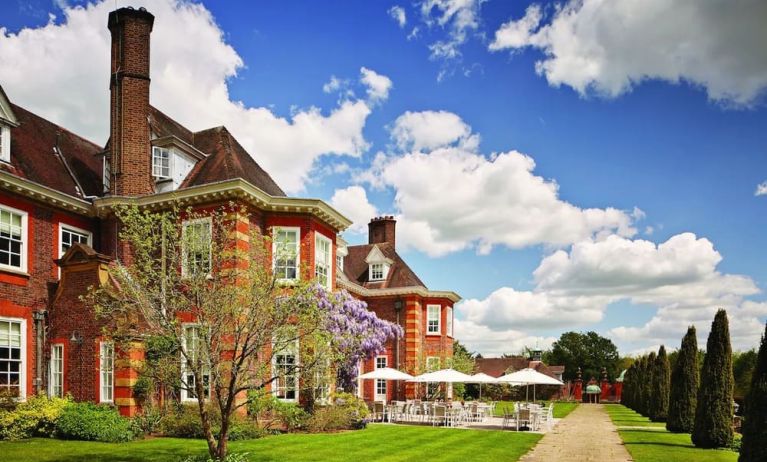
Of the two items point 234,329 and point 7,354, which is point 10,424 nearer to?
point 7,354

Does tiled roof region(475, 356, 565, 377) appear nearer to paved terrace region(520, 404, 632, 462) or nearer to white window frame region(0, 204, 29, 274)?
paved terrace region(520, 404, 632, 462)

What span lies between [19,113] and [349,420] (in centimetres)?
1654

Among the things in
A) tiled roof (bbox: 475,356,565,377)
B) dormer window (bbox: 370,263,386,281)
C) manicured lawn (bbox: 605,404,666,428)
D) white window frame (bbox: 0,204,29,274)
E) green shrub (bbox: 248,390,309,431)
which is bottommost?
tiled roof (bbox: 475,356,565,377)

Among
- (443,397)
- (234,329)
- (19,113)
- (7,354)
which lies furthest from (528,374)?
(19,113)

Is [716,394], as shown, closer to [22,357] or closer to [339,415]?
[339,415]

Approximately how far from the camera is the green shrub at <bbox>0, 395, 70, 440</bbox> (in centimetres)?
1556

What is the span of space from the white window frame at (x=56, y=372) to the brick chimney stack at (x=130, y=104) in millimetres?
5732

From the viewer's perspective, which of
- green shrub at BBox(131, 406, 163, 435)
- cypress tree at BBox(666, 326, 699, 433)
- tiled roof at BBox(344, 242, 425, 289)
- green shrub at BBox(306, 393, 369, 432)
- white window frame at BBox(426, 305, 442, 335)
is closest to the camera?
green shrub at BBox(131, 406, 163, 435)

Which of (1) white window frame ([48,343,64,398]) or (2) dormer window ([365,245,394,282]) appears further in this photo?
(2) dormer window ([365,245,394,282])

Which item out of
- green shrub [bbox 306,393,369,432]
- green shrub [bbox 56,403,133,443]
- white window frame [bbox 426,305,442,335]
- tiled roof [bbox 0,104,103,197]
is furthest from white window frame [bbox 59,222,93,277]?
white window frame [bbox 426,305,442,335]

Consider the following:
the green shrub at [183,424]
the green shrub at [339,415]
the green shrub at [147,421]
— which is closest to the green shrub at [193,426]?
the green shrub at [183,424]

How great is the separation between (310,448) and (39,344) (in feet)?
31.5

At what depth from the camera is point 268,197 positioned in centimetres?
2083

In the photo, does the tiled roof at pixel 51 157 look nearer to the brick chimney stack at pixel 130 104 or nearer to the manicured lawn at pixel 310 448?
the brick chimney stack at pixel 130 104
